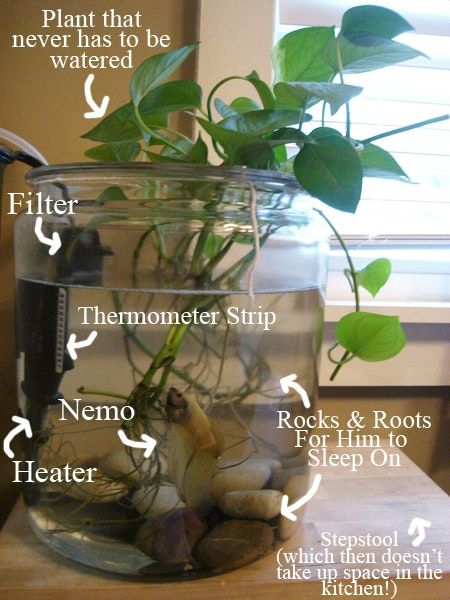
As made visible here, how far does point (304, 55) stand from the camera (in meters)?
0.48

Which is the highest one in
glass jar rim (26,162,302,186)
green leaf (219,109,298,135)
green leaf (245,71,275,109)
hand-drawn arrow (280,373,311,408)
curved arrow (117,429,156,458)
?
green leaf (245,71,275,109)

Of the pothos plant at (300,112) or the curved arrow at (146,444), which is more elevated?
the pothos plant at (300,112)

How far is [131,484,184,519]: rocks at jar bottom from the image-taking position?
0.44 metres

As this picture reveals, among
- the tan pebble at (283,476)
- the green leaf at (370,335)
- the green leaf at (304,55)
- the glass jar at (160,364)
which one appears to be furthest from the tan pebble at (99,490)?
the green leaf at (304,55)

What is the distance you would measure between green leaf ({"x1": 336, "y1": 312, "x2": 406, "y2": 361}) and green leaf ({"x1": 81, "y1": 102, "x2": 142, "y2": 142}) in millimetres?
236

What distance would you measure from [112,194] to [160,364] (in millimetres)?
134

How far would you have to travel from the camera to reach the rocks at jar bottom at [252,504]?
45cm

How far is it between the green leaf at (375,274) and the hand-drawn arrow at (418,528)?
224 mm

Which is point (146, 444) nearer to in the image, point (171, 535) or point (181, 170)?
point (171, 535)

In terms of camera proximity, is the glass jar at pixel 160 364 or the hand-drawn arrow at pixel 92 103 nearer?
the glass jar at pixel 160 364

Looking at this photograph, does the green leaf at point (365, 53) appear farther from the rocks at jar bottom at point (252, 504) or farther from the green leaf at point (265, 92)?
the rocks at jar bottom at point (252, 504)

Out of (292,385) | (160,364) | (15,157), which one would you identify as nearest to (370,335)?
(292,385)

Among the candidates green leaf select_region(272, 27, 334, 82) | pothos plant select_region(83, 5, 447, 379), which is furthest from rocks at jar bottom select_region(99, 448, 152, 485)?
green leaf select_region(272, 27, 334, 82)

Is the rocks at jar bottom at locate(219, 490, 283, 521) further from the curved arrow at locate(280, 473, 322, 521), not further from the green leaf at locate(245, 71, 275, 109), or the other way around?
the green leaf at locate(245, 71, 275, 109)
